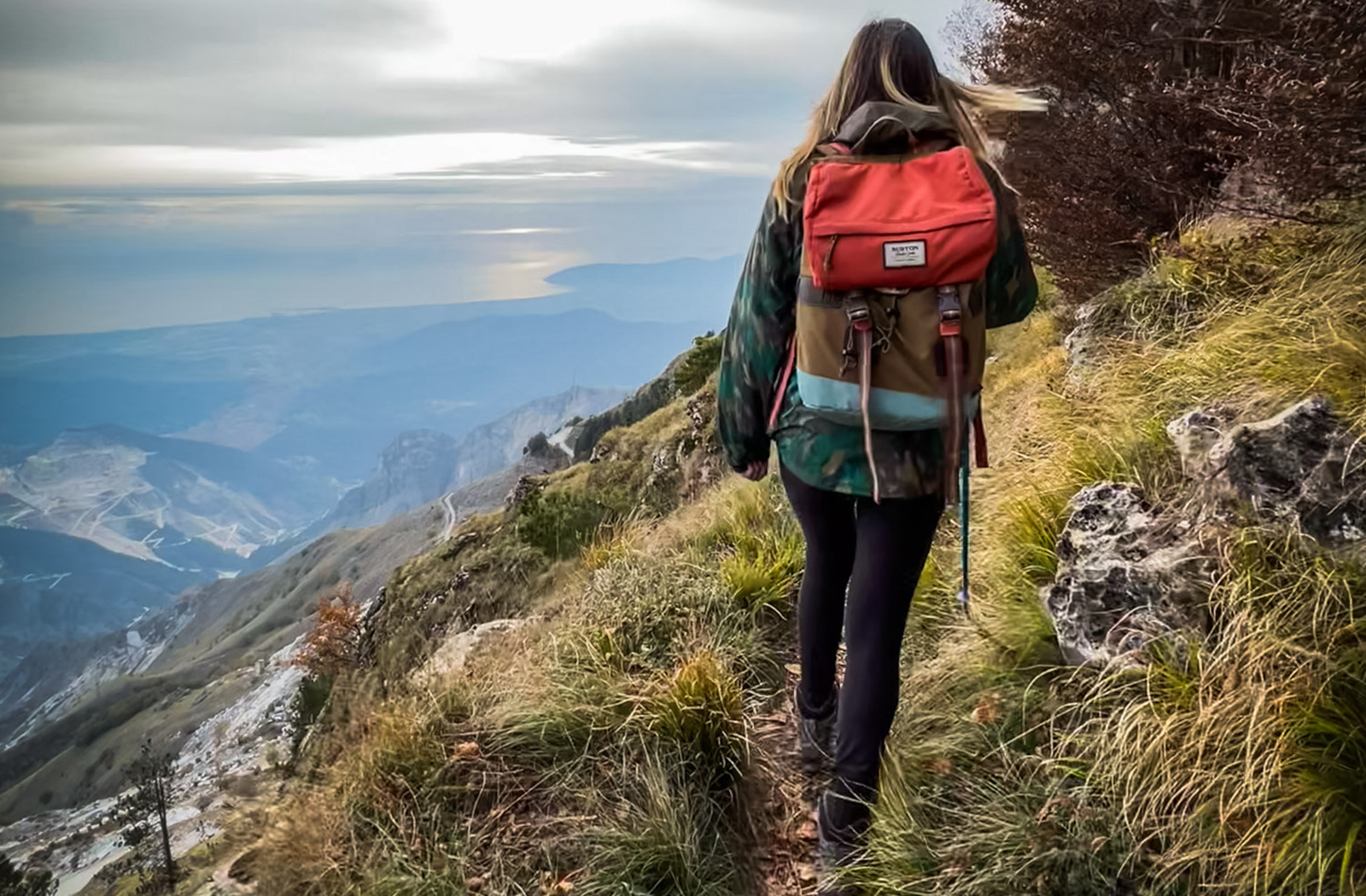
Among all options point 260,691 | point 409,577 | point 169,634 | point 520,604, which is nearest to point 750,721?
point 520,604

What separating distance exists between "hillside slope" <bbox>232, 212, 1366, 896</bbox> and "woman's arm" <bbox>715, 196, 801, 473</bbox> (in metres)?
1.10

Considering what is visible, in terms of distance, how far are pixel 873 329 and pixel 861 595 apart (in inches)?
29.7

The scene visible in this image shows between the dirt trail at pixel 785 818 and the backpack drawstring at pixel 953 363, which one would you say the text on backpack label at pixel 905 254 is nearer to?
the backpack drawstring at pixel 953 363

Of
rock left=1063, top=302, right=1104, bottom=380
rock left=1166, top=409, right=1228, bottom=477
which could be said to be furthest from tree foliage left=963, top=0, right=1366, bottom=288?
rock left=1166, top=409, right=1228, bottom=477

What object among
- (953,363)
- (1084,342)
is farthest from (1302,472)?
(1084,342)

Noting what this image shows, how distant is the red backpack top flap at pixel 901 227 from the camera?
1.85 meters

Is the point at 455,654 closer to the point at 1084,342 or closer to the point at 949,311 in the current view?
the point at 949,311

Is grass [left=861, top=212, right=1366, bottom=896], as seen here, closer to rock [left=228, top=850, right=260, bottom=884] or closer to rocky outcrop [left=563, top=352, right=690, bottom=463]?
rock [left=228, top=850, right=260, bottom=884]

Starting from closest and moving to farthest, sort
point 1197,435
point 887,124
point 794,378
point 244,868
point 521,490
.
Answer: point 887,124
point 794,378
point 1197,435
point 244,868
point 521,490

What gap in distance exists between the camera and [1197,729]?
214 centimetres

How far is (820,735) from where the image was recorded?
2998 mm

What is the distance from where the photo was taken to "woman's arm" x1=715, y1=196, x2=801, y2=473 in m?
2.08

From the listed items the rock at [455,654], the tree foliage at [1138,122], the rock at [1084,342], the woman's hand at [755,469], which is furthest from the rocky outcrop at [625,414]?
the woman's hand at [755,469]

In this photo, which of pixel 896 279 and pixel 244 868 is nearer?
pixel 896 279
